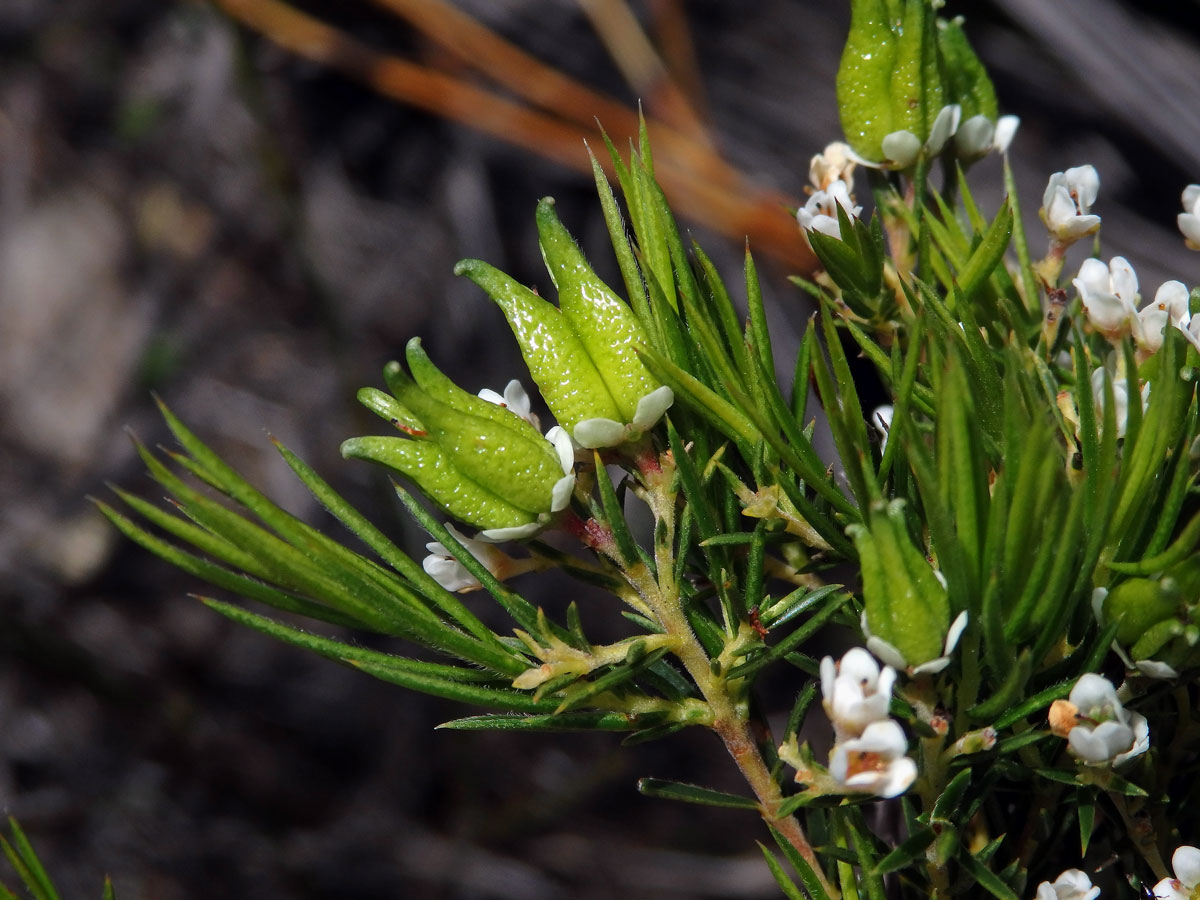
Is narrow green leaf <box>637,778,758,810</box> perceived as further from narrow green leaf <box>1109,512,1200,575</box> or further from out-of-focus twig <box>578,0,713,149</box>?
out-of-focus twig <box>578,0,713,149</box>

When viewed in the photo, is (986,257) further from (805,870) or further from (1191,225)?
(805,870)

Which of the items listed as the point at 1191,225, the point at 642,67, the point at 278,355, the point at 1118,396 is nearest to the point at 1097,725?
the point at 1118,396

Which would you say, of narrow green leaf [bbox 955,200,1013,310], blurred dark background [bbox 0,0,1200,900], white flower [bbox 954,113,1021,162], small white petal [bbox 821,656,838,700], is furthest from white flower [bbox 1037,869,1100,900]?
blurred dark background [bbox 0,0,1200,900]

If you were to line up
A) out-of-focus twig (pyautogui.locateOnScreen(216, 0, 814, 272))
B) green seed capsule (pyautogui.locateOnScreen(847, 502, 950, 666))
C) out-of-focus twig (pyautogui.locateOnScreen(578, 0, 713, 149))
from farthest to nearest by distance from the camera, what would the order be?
out-of-focus twig (pyautogui.locateOnScreen(578, 0, 713, 149)) < out-of-focus twig (pyautogui.locateOnScreen(216, 0, 814, 272)) < green seed capsule (pyautogui.locateOnScreen(847, 502, 950, 666))

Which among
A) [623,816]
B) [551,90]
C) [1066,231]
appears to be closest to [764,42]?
[551,90]

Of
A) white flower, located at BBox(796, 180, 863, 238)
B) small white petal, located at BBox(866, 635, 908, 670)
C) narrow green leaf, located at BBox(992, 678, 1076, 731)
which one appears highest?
white flower, located at BBox(796, 180, 863, 238)
